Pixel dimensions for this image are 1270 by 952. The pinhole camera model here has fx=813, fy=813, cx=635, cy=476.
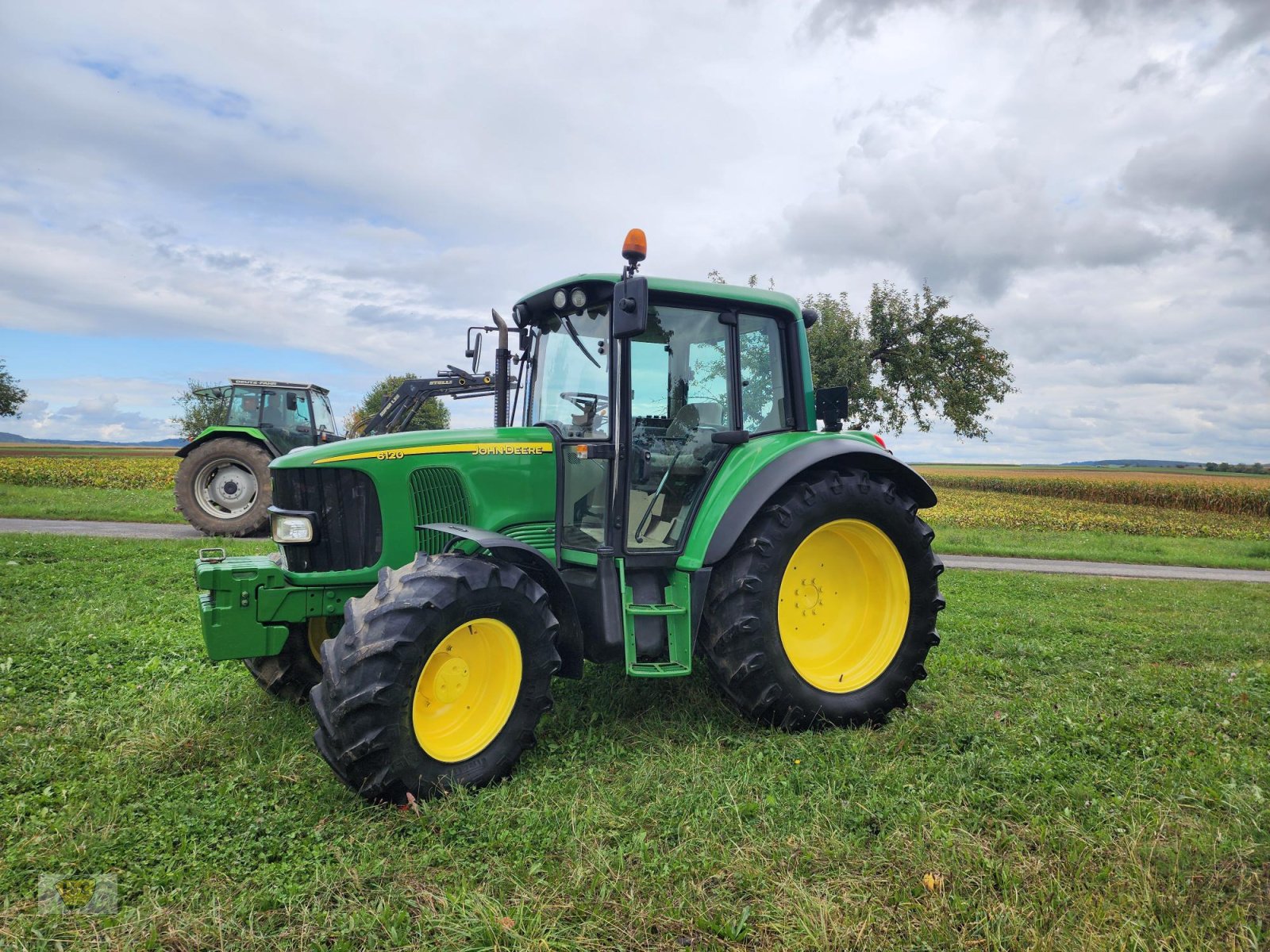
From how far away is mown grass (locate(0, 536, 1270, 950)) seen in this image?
2604 mm

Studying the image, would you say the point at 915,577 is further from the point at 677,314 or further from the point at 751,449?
the point at 677,314

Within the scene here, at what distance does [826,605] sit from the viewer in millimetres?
4754

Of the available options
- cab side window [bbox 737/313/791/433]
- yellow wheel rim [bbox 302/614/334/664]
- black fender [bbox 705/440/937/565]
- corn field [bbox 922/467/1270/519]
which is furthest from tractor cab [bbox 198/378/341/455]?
corn field [bbox 922/467/1270/519]

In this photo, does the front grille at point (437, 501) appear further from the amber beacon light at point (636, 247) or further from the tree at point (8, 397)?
the tree at point (8, 397)

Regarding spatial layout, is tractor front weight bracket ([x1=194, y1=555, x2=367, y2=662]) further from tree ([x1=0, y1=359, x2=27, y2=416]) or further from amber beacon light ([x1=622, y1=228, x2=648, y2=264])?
tree ([x1=0, y1=359, x2=27, y2=416])

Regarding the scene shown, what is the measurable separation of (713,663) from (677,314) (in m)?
1.86

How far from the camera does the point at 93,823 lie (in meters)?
3.15

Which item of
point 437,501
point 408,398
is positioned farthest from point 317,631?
point 408,398

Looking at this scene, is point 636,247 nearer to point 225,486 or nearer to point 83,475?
point 225,486

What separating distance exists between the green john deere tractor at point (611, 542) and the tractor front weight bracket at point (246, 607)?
0.04ft

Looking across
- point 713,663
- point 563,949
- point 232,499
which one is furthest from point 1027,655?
point 232,499

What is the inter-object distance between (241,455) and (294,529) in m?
9.63

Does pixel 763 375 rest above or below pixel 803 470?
above

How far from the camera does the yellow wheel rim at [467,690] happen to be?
3.53 meters
